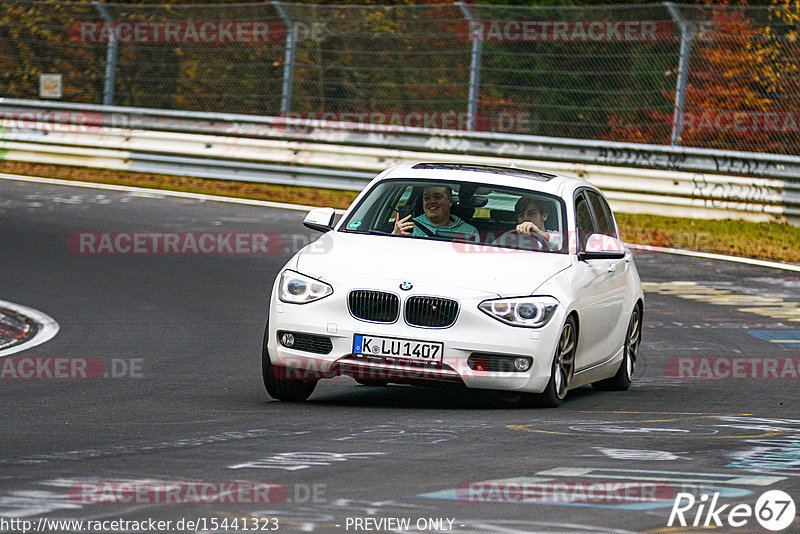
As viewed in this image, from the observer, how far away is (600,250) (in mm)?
9766

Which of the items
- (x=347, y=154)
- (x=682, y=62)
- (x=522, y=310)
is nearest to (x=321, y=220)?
(x=522, y=310)

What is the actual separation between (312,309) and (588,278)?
1.96 m

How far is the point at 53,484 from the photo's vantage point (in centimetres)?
614

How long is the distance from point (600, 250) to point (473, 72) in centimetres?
1321

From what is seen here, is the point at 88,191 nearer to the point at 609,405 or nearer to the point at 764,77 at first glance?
the point at 764,77

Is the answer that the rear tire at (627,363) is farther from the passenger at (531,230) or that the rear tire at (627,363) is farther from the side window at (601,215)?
the passenger at (531,230)

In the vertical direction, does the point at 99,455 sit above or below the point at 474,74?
below

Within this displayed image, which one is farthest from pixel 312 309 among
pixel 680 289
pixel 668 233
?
pixel 668 233

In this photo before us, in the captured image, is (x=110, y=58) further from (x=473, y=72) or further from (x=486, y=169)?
(x=486, y=169)

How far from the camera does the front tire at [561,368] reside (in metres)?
9.02

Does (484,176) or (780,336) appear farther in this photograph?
(780,336)

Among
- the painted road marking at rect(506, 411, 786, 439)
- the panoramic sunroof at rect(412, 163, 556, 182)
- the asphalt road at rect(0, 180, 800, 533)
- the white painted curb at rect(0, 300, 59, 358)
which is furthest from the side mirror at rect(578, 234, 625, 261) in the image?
the white painted curb at rect(0, 300, 59, 358)

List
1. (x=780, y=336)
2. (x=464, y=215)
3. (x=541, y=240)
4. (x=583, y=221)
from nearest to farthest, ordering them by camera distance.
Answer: (x=541, y=240), (x=464, y=215), (x=583, y=221), (x=780, y=336)

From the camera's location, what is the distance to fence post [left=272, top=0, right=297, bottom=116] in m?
24.2
